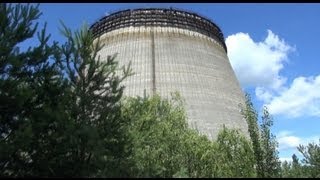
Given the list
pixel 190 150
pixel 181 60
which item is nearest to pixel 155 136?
pixel 190 150

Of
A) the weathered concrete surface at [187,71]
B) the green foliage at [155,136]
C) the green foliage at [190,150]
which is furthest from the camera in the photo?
the weathered concrete surface at [187,71]

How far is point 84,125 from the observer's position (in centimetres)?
968

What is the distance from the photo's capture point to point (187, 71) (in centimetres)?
3325

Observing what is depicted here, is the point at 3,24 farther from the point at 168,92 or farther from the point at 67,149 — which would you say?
the point at 168,92

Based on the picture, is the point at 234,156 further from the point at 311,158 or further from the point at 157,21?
the point at 157,21

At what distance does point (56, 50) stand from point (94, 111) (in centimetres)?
189

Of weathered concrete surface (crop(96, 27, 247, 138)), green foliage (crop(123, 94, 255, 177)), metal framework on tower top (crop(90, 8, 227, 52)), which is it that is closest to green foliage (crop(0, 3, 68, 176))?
green foliage (crop(123, 94, 255, 177))

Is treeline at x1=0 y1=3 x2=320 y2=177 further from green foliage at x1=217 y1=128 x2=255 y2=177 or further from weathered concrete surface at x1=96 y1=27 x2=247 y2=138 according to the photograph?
weathered concrete surface at x1=96 y1=27 x2=247 y2=138

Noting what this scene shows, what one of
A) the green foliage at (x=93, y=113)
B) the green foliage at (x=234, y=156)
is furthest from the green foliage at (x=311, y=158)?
the green foliage at (x=93, y=113)

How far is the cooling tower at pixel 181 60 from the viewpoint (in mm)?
31448

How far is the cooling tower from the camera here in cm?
3145

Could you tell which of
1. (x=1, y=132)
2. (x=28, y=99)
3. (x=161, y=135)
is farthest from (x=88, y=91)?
(x=161, y=135)

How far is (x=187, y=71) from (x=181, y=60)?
1211 mm

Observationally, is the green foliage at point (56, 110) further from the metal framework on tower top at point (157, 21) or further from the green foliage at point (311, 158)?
the metal framework on tower top at point (157, 21)
